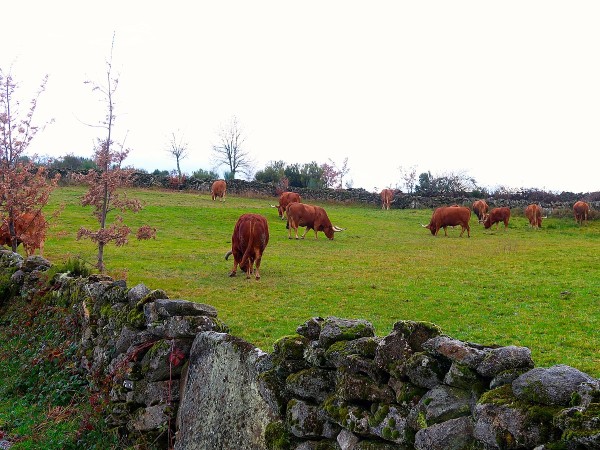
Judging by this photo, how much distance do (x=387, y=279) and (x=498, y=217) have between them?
2131cm

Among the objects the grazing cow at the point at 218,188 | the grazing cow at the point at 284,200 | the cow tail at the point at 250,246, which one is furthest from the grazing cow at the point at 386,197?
the cow tail at the point at 250,246

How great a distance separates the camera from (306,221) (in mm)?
24891

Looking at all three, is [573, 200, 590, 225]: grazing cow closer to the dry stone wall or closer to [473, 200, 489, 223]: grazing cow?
[473, 200, 489, 223]: grazing cow

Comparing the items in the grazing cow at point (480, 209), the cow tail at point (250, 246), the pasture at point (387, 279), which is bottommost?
the pasture at point (387, 279)

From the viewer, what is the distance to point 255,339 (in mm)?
7879

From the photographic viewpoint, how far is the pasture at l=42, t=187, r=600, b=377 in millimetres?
8531

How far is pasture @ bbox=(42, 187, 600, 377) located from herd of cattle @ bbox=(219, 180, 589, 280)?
513mm

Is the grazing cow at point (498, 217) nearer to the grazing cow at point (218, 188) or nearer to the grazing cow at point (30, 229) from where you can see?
the grazing cow at point (218, 188)

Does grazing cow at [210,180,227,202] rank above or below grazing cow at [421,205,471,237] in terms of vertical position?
above

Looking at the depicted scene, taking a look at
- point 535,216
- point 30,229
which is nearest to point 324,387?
point 30,229

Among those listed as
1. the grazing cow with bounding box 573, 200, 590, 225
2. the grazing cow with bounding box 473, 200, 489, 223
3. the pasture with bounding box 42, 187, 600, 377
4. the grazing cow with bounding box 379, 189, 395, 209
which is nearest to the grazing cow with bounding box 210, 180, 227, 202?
the pasture with bounding box 42, 187, 600, 377

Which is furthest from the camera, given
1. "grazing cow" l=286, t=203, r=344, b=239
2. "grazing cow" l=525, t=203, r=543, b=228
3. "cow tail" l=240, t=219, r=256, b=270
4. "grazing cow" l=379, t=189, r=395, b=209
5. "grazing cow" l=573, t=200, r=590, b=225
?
"grazing cow" l=379, t=189, r=395, b=209

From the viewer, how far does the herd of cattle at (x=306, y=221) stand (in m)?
13.9

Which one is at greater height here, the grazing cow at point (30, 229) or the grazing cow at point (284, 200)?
the grazing cow at point (284, 200)
